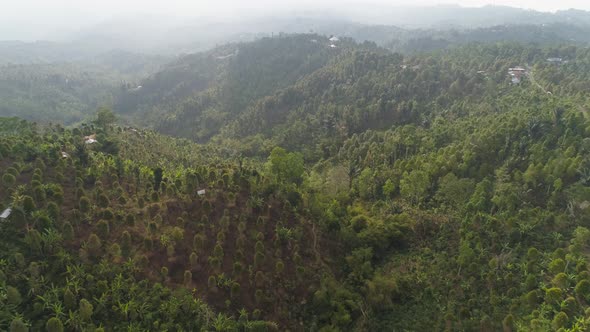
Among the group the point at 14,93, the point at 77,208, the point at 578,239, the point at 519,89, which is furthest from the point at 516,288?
the point at 14,93

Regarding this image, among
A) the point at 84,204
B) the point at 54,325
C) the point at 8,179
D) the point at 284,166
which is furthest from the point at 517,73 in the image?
the point at 54,325

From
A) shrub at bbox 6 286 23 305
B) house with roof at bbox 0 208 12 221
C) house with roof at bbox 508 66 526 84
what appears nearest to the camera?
shrub at bbox 6 286 23 305

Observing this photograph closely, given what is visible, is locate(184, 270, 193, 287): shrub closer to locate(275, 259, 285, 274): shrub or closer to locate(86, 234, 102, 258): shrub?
locate(86, 234, 102, 258): shrub

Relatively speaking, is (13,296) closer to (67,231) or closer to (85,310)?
(85,310)

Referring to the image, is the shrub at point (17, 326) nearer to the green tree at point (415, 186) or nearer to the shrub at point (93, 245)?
the shrub at point (93, 245)

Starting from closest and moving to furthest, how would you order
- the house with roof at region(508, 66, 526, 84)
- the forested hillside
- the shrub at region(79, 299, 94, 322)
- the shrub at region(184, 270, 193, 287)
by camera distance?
the shrub at region(79, 299, 94, 322) < the shrub at region(184, 270, 193, 287) < the house with roof at region(508, 66, 526, 84) < the forested hillside

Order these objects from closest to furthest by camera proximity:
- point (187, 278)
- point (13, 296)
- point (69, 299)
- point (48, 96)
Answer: point (13, 296), point (69, 299), point (187, 278), point (48, 96)

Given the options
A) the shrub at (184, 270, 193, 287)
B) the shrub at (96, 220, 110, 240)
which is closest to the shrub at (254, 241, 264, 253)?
the shrub at (184, 270, 193, 287)

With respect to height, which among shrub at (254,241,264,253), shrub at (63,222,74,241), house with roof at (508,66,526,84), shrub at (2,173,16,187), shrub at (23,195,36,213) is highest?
house with roof at (508,66,526,84)

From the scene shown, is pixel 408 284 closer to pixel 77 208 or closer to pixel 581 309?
pixel 581 309
